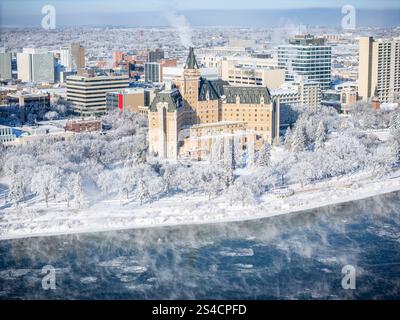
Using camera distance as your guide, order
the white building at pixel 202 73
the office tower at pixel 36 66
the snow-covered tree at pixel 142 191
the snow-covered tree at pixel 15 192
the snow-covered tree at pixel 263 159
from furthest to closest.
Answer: the office tower at pixel 36 66, the white building at pixel 202 73, the snow-covered tree at pixel 263 159, the snow-covered tree at pixel 142 191, the snow-covered tree at pixel 15 192

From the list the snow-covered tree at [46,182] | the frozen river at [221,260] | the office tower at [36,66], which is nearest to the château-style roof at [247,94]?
the snow-covered tree at [46,182]

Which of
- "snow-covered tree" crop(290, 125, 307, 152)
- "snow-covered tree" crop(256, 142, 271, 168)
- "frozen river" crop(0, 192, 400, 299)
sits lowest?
"frozen river" crop(0, 192, 400, 299)

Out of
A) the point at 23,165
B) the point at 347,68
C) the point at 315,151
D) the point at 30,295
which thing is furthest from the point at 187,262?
the point at 347,68

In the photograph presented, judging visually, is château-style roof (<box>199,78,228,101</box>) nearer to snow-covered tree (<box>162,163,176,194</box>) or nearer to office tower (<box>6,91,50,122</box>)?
snow-covered tree (<box>162,163,176,194</box>)

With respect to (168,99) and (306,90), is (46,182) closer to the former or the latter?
(168,99)

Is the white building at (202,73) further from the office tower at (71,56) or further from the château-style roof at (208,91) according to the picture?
the office tower at (71,56)

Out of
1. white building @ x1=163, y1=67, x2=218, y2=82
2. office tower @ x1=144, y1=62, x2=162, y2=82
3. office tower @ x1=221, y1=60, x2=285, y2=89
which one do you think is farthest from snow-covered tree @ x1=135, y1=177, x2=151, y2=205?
office tower @ x1=144, y1=62, x2=162, y2=82
